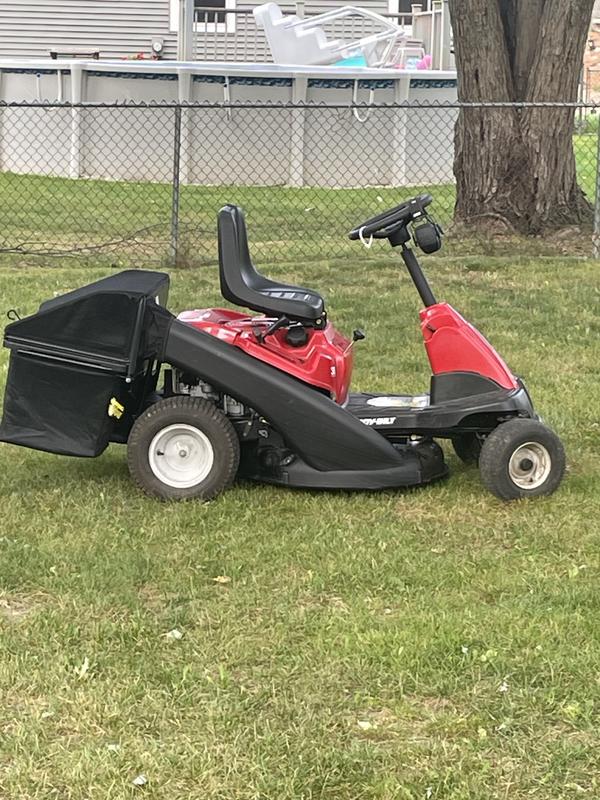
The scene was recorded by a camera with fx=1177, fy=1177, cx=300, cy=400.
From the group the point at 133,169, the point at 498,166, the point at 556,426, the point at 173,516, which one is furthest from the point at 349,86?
the point at 173,516

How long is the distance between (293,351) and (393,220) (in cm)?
66

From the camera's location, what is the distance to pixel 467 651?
3.30 metres

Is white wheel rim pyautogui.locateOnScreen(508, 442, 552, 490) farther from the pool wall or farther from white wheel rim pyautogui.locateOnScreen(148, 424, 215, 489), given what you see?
the pool wall

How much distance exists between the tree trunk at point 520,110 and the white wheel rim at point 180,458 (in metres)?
6.92

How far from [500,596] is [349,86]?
13.8 metres

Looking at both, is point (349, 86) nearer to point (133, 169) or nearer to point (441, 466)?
point (133, 169)

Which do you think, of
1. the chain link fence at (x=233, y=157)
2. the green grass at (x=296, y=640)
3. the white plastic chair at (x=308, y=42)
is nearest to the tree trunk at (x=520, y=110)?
the chain link fence at (x=233, y=157)

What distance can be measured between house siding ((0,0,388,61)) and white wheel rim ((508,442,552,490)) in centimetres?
1725

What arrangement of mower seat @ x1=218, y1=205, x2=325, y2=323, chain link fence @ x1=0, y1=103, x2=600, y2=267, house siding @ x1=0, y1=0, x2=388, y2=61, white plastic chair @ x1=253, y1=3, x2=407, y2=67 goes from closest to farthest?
mower seat @ x1=218, y1=205, x2=325, y2=323 → chain link fence @ x1=0, y1=103, x2=600, y2=267 → white plastic chair @ x1=253, y1=3, x2=407, y2=67 → house siding @ x1=0, y1=0, x2=388, y2=61

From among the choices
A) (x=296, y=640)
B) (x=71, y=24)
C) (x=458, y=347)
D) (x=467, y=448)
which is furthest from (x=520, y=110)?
(x=71, y=24)

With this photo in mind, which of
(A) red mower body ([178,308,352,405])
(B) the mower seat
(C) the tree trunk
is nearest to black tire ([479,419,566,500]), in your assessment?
(A) red mower body ([178,308,352,405])

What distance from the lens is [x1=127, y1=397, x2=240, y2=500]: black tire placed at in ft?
14.7

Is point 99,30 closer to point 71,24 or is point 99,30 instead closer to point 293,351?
point 71,24

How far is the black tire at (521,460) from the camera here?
14.7 feet
